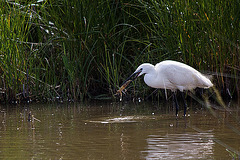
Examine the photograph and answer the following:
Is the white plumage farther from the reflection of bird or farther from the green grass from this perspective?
the green grass

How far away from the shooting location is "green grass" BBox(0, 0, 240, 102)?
7293 mm

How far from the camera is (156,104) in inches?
311

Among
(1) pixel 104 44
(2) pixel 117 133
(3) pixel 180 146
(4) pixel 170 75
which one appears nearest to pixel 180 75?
(4) pixel 170 75

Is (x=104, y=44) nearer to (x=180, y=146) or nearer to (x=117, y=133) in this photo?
(x=117, y=133)

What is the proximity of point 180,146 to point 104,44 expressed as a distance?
467cm

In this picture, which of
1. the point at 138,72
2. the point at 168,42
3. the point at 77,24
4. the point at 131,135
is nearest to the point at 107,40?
the point at 77,24

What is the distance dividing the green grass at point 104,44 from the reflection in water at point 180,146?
2843mm

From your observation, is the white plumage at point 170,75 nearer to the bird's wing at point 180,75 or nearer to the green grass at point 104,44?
the bird's wing at point 180,75

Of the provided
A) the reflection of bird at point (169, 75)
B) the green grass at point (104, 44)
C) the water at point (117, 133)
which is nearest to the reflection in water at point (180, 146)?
the water at point (117, 133)

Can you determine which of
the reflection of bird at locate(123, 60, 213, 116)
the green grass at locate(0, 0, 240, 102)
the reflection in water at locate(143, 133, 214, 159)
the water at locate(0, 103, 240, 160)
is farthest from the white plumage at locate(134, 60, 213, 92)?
the reflection in water at locate(143, 133, 214, 159)

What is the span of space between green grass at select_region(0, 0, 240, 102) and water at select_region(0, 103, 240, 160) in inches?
30.9

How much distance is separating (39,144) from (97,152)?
28.6 inches

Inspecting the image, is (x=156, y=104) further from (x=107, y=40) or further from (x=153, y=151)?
(x=153, y=151)

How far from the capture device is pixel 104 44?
28.1 ft
